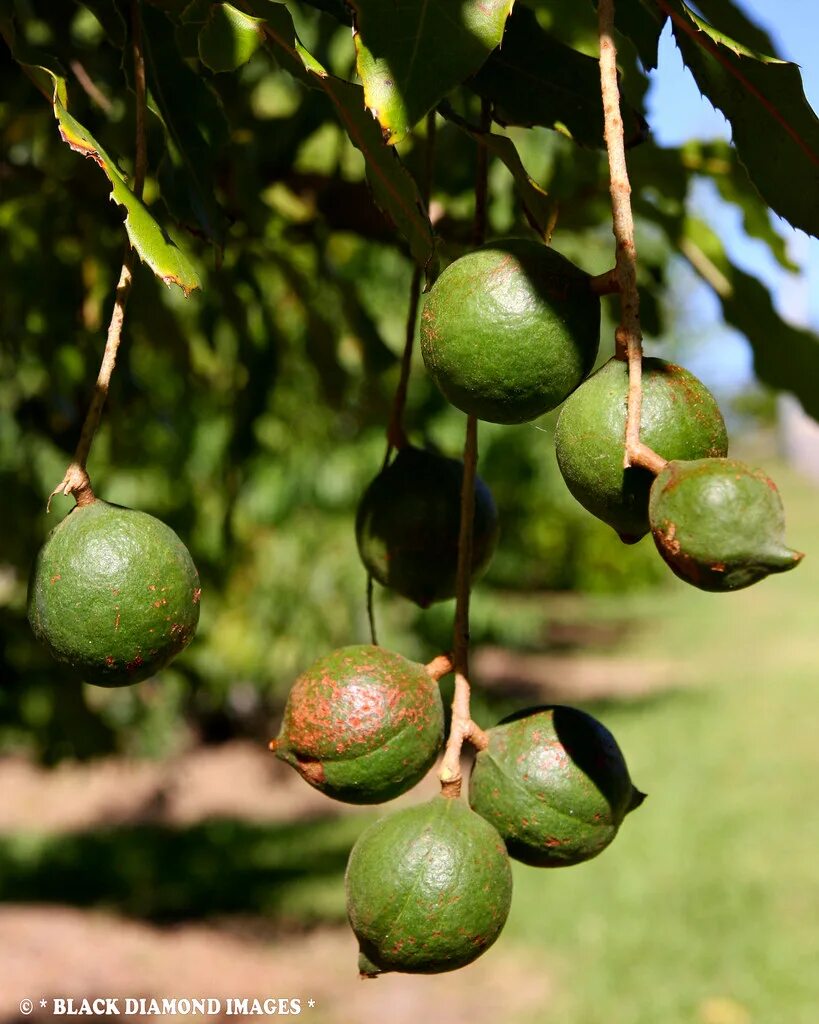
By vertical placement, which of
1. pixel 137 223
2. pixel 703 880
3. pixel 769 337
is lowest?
pixel 703 880

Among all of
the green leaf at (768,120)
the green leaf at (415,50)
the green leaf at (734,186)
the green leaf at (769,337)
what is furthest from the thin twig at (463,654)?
the green leaf at (734,186)

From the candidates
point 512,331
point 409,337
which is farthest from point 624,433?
point 409,337

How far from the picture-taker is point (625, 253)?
87 cm

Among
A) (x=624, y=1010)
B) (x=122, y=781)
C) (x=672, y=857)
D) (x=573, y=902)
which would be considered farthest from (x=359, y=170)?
(x=122, y=781)

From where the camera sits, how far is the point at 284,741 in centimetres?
111

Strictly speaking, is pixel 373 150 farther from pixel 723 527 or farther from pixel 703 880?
pixel 703 880

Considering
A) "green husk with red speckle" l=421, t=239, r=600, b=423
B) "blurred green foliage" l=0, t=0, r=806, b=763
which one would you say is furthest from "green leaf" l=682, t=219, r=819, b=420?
"green husk with red speckle" l=421, t=239, r=600, b=423

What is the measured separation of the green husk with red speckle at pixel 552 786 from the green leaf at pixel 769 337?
1.02m

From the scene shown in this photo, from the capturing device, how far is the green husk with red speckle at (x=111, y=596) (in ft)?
3.31

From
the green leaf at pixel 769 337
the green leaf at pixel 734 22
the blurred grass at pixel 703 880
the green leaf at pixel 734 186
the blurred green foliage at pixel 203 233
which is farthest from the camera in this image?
the blurred grass at pixel 703 880

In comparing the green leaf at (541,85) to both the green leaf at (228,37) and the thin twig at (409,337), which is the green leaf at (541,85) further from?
the green leaf at (228,37)

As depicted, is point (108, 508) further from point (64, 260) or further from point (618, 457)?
point (64, 260)

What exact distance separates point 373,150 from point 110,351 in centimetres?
30

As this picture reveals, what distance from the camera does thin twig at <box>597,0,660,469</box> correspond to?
0.86 m
